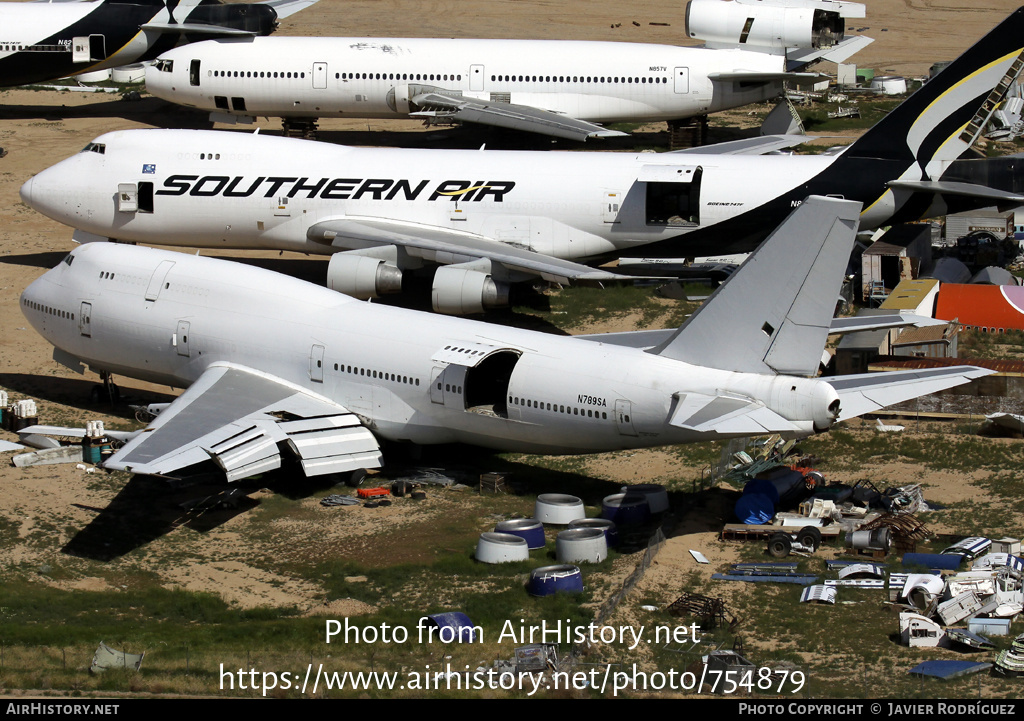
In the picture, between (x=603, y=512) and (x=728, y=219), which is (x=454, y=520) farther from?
(x=728, y=219)

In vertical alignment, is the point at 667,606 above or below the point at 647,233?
below

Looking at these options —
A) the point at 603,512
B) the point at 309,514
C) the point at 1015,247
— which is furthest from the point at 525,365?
the point at 1015,247

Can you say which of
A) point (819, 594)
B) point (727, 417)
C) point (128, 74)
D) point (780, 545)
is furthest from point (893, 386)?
point (128, 74)

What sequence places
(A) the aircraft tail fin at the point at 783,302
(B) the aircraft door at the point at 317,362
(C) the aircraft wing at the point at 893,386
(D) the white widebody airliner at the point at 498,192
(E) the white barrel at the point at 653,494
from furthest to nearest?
(D) the white widebody airliner at the point at 498,192 < (B) the aircraft door at the point at 317,362 < (E) the white barrel at the point at 653,494 < (C) the aircraft wing at the point at 893,386 < (A) the aircraft tail fin at the point at 783,302

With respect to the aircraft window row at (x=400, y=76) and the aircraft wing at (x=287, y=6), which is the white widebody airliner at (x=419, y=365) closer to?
the aircraft window row at (x=400, y=76)

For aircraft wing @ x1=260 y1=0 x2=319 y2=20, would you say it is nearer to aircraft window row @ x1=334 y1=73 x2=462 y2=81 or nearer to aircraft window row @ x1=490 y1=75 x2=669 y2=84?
aircraft window row @ x1=334 y1=73 x2=462 y2=81

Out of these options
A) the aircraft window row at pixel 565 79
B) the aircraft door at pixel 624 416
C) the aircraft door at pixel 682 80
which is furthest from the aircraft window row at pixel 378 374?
the aircraft door at pixel 682 80
